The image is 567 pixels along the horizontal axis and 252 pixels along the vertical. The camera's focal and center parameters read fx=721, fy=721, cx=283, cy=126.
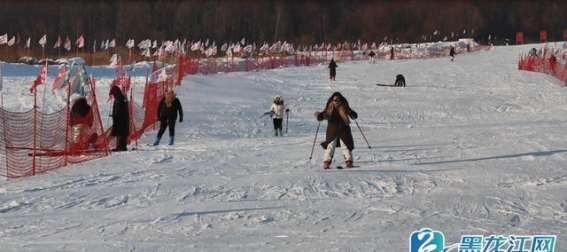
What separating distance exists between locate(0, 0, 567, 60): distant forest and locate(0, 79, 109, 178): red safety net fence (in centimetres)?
6510

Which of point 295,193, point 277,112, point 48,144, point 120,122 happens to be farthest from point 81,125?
point 295,193

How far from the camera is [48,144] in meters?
14.5

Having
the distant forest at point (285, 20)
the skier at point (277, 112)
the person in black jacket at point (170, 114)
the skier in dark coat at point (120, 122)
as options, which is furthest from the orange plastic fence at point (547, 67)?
the distant forest at point (285, 20)

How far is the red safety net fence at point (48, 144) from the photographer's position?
38.5ft

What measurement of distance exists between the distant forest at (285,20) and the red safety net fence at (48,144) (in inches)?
2563

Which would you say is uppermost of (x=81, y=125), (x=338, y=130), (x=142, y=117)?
(x=338, y=130)

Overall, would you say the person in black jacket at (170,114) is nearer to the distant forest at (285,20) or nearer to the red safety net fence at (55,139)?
the red safety net fence at (55,139)

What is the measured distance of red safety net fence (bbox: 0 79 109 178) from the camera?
1173cm

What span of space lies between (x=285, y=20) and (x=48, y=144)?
3500 inches

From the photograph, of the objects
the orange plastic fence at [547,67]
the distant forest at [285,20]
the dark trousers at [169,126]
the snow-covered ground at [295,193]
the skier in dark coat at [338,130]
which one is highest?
the distant forest at [285,20]

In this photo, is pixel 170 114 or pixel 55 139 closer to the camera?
pixel 55 139

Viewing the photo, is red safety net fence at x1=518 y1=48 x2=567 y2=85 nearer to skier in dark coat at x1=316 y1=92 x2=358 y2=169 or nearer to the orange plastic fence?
the orange plastic fence

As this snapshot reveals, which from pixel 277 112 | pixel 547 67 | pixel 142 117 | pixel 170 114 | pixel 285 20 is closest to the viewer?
pixel 170 114

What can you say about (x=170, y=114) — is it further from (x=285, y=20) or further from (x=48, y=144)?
(x=285, y=20)
